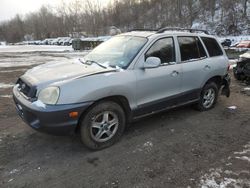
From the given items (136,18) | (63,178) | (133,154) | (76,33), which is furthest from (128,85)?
(76,33)

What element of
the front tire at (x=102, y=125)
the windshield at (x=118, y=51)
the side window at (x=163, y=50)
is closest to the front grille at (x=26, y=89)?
the front tire at (x=102, y=125)

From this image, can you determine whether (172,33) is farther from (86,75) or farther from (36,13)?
(36,13)

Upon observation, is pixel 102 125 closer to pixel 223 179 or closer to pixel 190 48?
pixel 223 179

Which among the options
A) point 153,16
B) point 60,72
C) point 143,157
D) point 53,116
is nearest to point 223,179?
point 143,157

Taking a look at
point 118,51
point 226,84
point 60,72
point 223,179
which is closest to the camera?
point 223,179

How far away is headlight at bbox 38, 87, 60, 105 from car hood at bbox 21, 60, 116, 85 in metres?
0.19

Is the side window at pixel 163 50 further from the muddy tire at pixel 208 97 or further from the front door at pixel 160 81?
the muddy tire at pixel 208 97

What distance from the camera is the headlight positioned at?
11.0 feet

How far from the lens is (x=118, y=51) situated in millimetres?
4457

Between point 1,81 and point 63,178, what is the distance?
7411 mm

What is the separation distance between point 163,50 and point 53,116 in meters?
2.28

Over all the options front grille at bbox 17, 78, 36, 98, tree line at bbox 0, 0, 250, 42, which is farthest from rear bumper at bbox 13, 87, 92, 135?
tree line at bbox 0, 0, 250, 42

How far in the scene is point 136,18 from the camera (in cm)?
4925

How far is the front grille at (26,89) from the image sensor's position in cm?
354
